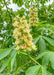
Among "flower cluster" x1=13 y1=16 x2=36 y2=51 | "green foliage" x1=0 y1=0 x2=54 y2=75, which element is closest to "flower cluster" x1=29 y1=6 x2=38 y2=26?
"green foliage" x1=0 y1=0 x2=54 y2=75

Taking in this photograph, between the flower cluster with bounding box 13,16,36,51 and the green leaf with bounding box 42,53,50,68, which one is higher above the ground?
the flower cluster with bounding box 13,16,36,51

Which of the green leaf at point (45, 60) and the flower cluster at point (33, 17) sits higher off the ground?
the flower cluster at point (33, 17)

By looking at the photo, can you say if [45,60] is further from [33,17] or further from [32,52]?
[33,17]

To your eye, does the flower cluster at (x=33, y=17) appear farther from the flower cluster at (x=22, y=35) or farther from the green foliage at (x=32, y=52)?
the flower cluster at (x=22, y=35)

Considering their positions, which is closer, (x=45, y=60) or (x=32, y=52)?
(x=45, y=60)

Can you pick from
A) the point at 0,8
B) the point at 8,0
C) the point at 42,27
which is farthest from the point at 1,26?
the point at 42,27

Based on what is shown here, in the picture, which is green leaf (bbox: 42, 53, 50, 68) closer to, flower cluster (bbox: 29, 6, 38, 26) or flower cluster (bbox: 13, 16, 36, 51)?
flower cluster (bbox: 13, 16, 36, 51)

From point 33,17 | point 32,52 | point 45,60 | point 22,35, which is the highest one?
point 33,17

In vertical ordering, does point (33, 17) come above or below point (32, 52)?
above

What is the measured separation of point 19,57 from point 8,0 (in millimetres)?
1481

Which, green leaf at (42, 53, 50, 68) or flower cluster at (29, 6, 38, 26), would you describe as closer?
green leaf at (42, 53, 50, 68)

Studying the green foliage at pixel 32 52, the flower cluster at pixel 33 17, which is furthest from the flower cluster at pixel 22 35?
the flower cluster at pixel 33 17

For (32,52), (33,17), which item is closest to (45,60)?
(32,52)

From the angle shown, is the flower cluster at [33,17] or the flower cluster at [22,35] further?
the flower cluster at [33,17]
